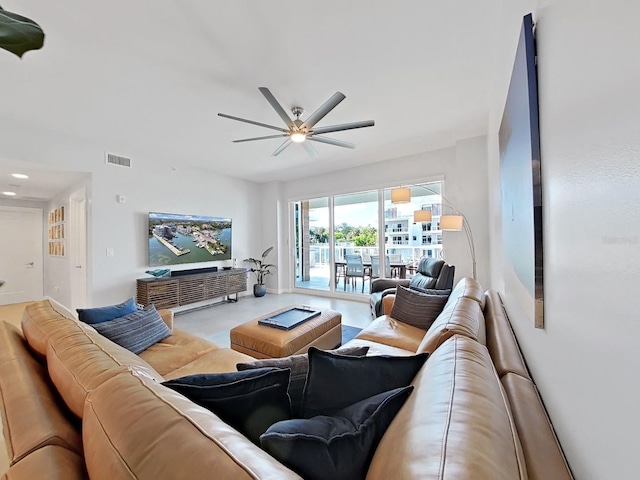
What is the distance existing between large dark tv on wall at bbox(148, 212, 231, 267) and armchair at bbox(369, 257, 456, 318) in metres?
3.32

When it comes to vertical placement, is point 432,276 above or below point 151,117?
below

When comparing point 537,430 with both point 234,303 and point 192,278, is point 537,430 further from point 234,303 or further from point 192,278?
point 234,303

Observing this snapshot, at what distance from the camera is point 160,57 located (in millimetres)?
2090

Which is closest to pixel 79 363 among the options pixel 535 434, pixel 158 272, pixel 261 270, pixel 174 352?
pixel 174 352

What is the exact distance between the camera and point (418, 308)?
2383 millimetres

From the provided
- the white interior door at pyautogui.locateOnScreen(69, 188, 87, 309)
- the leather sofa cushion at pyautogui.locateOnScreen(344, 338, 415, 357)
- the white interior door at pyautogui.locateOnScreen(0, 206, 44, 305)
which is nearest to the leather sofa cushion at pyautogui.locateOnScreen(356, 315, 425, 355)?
the leather sofa cushion at pyautogui.locateOnScreen(344, 338, 415, 357)

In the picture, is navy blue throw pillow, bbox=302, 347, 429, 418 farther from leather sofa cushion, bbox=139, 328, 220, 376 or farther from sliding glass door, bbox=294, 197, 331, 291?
sliding glass door, bbox=294, 197, 331, 291

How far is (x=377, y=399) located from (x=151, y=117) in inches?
143

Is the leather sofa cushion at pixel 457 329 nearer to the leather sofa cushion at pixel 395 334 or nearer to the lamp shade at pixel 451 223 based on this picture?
the leather sofa cushion at pixel 395 334

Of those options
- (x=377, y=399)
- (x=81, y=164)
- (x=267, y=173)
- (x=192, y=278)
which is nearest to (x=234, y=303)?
(x=192, y=278)

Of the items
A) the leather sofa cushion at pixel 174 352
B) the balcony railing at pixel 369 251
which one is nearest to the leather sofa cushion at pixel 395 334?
the leather sofa cushion at pixel 174 352

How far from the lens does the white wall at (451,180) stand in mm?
3881

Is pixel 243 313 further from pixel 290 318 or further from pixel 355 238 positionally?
pixel 355 238

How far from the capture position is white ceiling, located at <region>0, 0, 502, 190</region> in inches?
68.4
